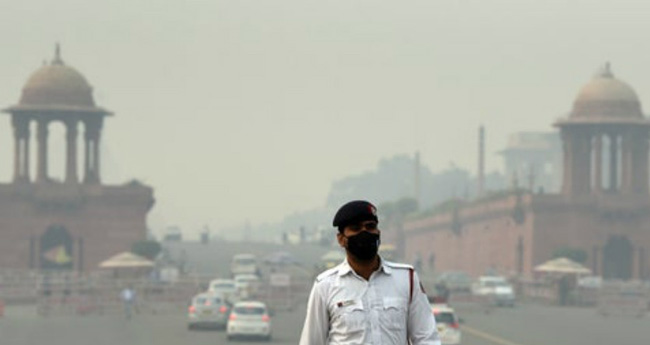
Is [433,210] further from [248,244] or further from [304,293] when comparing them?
[304,293]

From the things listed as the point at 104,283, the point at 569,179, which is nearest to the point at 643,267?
the point at 569,179

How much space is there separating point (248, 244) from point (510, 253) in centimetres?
2963

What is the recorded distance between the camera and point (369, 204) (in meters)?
7.32

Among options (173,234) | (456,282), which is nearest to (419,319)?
(456,282)

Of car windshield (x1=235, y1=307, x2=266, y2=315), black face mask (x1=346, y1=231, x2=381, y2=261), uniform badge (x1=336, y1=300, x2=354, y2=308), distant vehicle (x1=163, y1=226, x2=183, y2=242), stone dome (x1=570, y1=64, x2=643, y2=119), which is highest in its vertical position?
stone dome (x1=570, y1=64, x2=643, y2=119)

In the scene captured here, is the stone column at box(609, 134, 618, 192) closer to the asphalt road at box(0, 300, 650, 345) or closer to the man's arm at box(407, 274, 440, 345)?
the asphalt road at box(0, 300, 650, 345)

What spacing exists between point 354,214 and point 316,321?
17.1 inches

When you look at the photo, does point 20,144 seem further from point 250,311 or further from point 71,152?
point 250,311

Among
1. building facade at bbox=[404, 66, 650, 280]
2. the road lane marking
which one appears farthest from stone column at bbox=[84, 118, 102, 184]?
the road lane marking

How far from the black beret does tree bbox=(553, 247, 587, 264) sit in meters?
92.5

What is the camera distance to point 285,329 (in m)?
56.9

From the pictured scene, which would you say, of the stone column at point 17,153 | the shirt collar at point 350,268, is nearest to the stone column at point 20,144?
the stone column at point 17,153

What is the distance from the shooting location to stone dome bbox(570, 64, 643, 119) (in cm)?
10531

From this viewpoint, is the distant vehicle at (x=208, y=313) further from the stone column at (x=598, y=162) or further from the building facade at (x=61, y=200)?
the stone column at (x=598, y=162)
